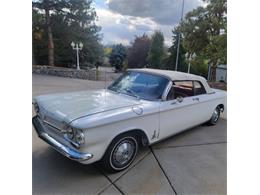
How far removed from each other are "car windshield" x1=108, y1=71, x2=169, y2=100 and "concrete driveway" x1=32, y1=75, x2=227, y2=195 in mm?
286

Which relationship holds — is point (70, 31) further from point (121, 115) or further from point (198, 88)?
point (198, 88)

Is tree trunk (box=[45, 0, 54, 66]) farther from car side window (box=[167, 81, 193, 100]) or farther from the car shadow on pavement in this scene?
car side window (box=[167, 81, 193, 100])

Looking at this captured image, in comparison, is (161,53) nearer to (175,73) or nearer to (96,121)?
(175,73)

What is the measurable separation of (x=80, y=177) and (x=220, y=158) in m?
1.86

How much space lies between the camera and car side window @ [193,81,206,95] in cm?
306

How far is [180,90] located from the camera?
8.91 feet

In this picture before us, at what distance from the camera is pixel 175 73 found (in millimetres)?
2768

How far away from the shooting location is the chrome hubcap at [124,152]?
2053mm

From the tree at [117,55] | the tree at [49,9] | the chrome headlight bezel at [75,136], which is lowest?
the chrome headlight bezel at [75,136]

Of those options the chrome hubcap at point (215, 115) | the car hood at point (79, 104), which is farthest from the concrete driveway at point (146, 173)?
the chrome hubcap at point (215, 115)

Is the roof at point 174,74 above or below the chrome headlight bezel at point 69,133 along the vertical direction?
above

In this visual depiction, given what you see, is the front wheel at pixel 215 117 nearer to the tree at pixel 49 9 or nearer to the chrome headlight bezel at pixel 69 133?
the chrome headlight bezel at pixel 69 133

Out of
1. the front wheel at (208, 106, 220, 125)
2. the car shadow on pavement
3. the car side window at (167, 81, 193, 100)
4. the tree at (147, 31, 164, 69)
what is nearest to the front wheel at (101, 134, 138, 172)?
the car shadow on pavement
